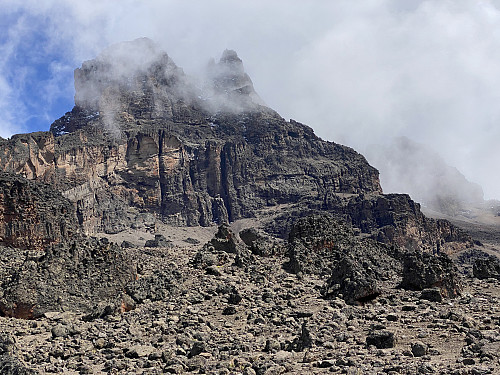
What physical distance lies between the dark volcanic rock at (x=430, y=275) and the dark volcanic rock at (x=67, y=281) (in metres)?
13.8

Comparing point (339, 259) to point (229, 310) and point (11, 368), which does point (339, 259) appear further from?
point (11, 368)

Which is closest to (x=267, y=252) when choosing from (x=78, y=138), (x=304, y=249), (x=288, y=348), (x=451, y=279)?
(x=304, y=249)

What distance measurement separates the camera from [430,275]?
25422 millimetres

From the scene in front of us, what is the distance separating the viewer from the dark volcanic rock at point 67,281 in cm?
2512

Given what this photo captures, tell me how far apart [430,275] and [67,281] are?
17893 millimetres

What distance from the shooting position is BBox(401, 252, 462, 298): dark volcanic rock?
25.2m

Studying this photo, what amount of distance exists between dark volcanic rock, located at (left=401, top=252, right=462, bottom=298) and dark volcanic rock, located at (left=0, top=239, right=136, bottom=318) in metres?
13.8

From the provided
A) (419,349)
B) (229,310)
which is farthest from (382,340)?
(229,310)

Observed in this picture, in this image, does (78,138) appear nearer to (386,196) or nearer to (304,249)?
(386,196)

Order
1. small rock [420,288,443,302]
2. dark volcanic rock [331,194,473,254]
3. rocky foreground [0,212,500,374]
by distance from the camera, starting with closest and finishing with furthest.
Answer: rocky foreground [0,212,500,374], small rock [420,288,443,302], dark volcanic rock [331,194,473,254]

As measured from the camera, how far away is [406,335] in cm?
1650

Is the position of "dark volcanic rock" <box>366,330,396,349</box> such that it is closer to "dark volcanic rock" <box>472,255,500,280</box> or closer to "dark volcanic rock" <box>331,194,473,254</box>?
"dark volcanic rock" <box>472,255,500,280</box>

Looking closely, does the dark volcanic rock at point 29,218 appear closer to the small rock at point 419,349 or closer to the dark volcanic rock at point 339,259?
the dark volcanic rock at point 339,259

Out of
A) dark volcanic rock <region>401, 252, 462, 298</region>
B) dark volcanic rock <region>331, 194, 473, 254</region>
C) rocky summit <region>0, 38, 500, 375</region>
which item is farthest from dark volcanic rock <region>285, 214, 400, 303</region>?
dark volcanic rock <region>331, 194, 473, 254</region>
